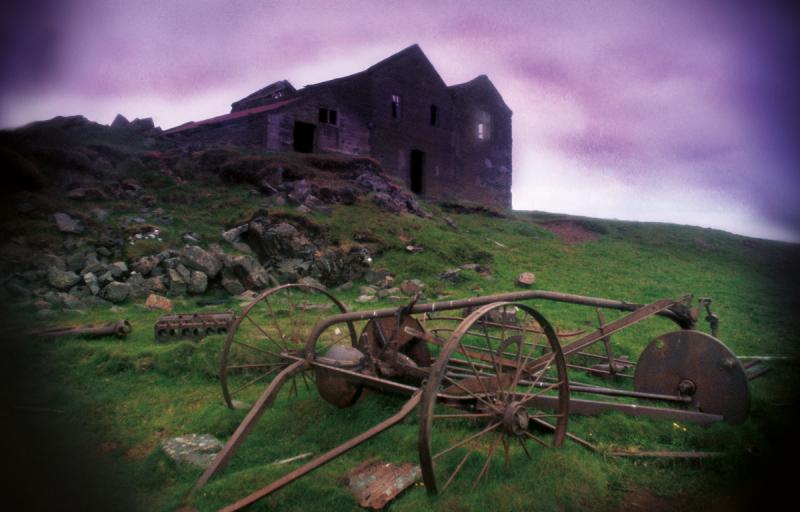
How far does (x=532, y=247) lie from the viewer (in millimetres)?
22203

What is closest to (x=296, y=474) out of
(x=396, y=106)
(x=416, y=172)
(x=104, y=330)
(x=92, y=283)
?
(x=104, y=330)

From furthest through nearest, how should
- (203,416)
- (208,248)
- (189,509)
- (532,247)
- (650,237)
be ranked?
(650,237)
(532,247)
(208,248)
(203,416)
(189,509)

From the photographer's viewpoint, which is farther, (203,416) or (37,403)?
(203,416)

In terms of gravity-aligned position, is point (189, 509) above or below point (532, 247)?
below

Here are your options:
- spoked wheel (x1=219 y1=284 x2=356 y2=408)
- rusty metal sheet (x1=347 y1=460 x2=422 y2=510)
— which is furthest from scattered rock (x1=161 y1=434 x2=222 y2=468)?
rusty metal sheet (x1=347 y1=460 x2=422 y2=510)

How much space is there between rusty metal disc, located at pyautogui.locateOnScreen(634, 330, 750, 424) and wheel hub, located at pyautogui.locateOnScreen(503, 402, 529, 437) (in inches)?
120

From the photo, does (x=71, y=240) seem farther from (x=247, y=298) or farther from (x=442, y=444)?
(x=442, y=444)

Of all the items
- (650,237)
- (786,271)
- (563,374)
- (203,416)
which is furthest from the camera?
(650,237)

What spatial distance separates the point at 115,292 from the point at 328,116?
1854 centimetres

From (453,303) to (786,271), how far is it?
3089 mm

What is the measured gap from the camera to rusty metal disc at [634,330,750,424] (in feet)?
18.6

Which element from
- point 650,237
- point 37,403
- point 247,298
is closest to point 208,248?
point 247,298

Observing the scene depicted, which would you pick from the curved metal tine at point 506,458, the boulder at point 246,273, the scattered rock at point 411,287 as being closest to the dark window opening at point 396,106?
the scattered rock at point 411,287

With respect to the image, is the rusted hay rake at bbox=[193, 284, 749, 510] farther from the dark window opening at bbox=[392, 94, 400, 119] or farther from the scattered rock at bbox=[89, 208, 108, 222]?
the dark window opening at bbox=[392, 94, 400, 119]
